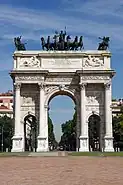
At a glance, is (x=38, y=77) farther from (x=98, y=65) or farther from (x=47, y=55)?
(x=98, y=65)

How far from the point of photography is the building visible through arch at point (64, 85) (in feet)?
221

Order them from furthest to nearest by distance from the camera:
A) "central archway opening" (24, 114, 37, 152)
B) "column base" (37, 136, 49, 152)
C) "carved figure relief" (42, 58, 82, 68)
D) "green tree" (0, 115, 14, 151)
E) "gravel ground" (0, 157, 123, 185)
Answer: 1. "green tree" (0, 115, 14, 151)
2. "central archway opening" (24, 114, 37, 152)
3. "carved figure relief" (42, 58, 82, 68)
4. "column base" (37, 136, 49, 152)
5. "gravel ground" (0, 157, 123, 185)

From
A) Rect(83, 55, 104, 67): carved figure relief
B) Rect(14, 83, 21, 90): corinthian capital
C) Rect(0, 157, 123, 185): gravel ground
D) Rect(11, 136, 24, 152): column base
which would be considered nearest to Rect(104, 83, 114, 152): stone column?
Rect(83, 55, 104, 67): carved figure relief

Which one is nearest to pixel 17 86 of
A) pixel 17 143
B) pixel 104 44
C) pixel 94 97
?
pixel 17 143

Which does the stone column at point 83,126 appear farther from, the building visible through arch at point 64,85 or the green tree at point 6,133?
the green tree at point 6,133

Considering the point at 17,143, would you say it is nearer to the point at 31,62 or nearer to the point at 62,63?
the point at 31,62

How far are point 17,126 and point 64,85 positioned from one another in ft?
30.9

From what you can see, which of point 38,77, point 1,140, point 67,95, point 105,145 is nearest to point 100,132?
point 105,145

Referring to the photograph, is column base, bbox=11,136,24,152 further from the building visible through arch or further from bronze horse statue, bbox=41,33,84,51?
bronze horse statue, bbox=41,33,84,51

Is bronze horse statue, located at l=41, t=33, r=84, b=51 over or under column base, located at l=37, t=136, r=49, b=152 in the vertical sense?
over

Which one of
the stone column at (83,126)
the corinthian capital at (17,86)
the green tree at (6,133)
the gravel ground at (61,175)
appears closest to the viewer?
the gravel ground at (61,175)

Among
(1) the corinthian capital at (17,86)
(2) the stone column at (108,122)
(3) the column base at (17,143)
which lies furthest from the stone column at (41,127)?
(2) the stone column at (108,122)

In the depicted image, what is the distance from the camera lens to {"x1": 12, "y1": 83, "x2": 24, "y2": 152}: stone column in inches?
2591

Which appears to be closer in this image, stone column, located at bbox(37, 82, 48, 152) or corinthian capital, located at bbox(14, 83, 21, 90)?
stone column, located at bbox(37, 82, 48, 152)
